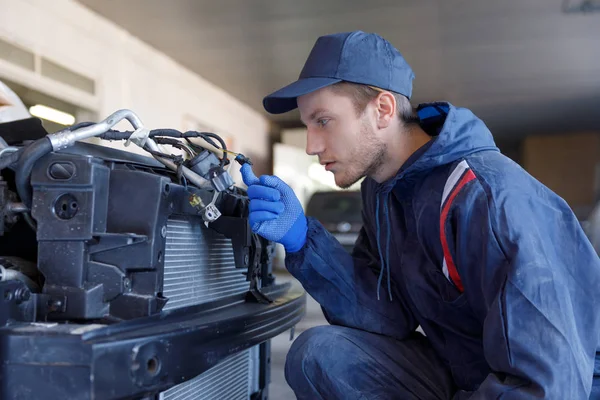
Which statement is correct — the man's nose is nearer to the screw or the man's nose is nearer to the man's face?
the man's face

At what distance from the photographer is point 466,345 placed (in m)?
1.33

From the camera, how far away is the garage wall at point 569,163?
30.8 feet

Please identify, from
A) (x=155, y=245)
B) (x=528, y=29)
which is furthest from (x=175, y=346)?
(x=528, y=29)

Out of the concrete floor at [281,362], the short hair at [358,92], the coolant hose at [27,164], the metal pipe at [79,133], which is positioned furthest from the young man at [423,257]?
the concrete floor at [281,362]

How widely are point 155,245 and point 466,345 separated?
0.79m

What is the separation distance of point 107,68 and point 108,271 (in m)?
4.29

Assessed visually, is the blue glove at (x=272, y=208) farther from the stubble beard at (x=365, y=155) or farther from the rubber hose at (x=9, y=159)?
the rubber hose at (x=9, y=159)

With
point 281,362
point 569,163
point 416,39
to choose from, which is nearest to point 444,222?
point 281,362

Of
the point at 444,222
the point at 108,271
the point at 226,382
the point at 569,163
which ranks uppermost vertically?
the point at 569,163

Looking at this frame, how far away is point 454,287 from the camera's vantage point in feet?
→ 4.06

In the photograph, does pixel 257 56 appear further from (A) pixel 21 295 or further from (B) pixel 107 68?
(A) pixel 21 295

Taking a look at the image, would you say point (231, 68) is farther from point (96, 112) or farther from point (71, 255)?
point (71, 255)

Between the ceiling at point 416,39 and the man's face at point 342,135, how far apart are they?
11.3 feet

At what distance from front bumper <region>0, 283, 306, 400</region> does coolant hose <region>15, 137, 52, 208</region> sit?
0.24 m
